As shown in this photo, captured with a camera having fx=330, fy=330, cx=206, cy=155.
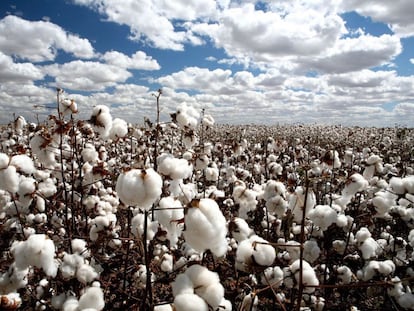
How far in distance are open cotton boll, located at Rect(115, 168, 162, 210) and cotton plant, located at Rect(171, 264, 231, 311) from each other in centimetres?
49

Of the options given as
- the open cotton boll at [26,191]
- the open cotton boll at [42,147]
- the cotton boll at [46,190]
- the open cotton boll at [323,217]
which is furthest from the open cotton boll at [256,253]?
the cotton boll at [46,190]

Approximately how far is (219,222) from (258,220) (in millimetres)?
4974

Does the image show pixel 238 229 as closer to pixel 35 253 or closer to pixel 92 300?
pixel 92 300

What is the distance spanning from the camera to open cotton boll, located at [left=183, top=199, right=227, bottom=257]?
1724mm

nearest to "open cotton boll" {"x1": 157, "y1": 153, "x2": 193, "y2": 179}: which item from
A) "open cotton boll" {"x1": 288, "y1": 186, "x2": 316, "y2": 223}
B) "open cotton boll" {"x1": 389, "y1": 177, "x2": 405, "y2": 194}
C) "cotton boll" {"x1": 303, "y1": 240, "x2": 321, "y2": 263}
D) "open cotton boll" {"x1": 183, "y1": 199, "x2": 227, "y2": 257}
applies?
"open cotton boll" {"x1": 183, "y1": 199, "x2": 227, "y2": 257}

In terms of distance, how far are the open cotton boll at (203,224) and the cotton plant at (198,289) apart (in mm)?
210

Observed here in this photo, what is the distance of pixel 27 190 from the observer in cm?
375

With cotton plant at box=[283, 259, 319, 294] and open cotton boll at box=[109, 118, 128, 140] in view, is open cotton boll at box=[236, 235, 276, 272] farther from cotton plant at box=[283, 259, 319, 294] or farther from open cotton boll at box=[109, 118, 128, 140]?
open cotton boll at box=[109, 118, 128, 140]

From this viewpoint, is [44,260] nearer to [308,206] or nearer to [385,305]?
[308,206]

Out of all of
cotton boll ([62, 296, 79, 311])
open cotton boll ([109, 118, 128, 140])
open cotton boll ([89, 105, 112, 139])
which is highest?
open cotton boll ([89, 105, 112, 139])

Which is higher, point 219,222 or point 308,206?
point 219,222

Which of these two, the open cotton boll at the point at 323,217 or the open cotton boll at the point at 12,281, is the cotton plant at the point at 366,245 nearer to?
the open cotton boll at the point at 323,217

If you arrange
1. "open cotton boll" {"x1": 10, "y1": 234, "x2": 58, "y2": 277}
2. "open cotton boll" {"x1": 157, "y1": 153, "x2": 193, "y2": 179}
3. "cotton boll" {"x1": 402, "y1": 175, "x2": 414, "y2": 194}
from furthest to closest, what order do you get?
"cotton boll" {"x1": 402, "y1": 175, "x2": 414, "y2": 194} → "open cotton boll" {"x1": 157, "y1": 153, "x2": 193, "y2": 179} → "open cotton boll" {"x1": 10, "y1": 234, "x2": 58, "y2": 277}

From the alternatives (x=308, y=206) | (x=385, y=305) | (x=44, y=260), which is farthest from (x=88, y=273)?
(x=385, y=305)
